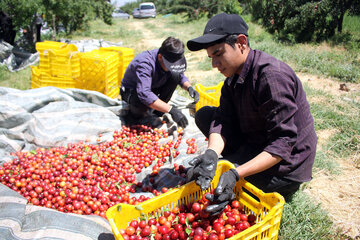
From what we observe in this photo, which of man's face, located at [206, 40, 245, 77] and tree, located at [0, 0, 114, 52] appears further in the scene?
tree, located at [0, 0, 114, 52]

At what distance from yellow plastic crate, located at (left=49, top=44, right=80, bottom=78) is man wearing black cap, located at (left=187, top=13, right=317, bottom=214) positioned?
4.56 meters

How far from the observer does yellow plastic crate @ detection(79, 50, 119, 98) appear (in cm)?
569

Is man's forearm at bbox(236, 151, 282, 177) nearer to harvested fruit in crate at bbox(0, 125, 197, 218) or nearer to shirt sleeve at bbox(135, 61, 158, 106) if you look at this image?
harvested fruit in crate at bbox(0, 125, 197, 218)

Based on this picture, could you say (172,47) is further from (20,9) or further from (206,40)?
(20,9)

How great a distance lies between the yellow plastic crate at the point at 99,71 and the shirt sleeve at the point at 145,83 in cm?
163

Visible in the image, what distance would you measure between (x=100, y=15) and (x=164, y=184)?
75.6ft

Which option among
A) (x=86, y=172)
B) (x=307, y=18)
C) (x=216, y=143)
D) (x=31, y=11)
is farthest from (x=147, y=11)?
(x=216, y=143)

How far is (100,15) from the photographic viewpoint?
75.7 feet

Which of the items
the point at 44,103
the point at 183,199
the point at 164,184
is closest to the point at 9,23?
the point at 44,103

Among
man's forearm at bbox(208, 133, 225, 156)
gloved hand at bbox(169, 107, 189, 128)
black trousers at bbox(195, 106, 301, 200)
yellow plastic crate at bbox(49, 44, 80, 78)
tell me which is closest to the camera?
black trousers at bbox(195, 106, 301, 200)

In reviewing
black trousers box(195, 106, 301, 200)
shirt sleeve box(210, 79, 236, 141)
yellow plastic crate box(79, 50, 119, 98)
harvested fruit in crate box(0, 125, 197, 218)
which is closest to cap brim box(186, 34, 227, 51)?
shirt sleeve box(210, 79, 236, 141)

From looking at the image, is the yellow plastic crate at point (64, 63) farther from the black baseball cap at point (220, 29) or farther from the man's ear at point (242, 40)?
the man's ear at point (242, 40)

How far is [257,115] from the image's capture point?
7.82ft

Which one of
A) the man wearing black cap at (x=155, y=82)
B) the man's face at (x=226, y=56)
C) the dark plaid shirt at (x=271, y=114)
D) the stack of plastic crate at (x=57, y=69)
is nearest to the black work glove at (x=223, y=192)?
the dark plaid shirt at (x=271, y=114)
